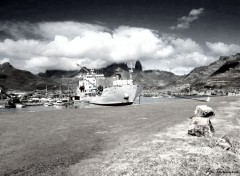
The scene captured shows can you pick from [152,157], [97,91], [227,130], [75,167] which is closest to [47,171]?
[75,167]

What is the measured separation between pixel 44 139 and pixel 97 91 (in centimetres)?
6097

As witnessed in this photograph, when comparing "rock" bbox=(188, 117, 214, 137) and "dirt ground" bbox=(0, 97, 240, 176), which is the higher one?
"rock" bbox=(188, 117, 214, 137)

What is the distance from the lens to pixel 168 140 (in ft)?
45.0

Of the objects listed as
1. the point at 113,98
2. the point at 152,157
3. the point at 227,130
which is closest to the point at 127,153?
the point at 152,157

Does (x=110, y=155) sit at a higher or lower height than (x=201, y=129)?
lower

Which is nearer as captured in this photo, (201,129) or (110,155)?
(110,155)

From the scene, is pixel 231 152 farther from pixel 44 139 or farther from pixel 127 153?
pixel 44 139

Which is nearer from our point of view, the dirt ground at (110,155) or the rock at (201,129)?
the dirt ground at (110,155)

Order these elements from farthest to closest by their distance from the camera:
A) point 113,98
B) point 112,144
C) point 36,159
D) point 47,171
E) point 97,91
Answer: point 97,91 → point 113,98 → point 112,144 → point 36,159 → point 47,171

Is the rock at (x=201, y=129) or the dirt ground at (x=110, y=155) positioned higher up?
the rock at (x=201, y=129)

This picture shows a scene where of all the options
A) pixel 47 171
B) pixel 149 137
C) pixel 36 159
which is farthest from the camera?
pixel 149 137

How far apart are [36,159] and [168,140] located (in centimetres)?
792

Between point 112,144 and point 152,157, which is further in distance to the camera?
point 112,144

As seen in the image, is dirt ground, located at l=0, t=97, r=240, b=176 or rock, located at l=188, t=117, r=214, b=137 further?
rock, located at l=188, t=117, r=214, b=137
